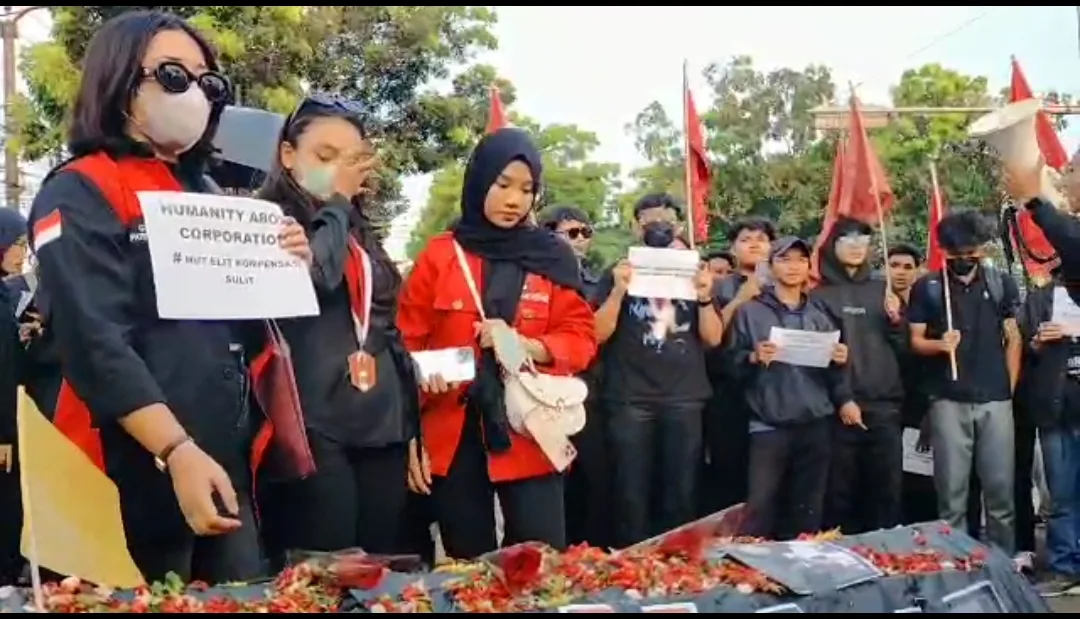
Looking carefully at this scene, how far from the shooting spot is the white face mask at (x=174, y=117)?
267cm

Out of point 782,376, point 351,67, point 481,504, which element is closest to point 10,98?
point 351,67

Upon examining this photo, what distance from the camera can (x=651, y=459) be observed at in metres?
5.88

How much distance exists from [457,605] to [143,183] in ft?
3.40

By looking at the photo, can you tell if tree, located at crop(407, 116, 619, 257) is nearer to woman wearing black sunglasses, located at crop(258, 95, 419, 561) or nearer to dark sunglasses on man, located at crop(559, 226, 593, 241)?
dark sunglasses on man, located at crop(559, 226, 593, 241)

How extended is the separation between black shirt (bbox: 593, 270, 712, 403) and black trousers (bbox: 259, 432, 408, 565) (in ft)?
7.56

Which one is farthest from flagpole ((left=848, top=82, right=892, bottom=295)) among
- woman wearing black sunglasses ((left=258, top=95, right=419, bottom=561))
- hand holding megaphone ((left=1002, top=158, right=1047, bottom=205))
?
woman wearing black sunglasses ((left=258, top=95, right=419, bottom=561))

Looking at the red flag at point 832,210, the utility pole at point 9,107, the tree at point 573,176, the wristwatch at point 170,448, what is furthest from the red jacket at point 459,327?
the tree at point 573,176

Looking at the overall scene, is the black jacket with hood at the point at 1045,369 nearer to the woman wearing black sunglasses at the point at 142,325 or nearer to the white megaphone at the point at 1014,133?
the white megaphone at the point at 1014,133

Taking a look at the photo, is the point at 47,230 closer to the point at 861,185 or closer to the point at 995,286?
the point at 995,286

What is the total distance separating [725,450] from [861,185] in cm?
179

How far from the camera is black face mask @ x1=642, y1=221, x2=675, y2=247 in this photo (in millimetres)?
6012

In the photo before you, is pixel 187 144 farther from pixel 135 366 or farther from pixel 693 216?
pixel 693 216

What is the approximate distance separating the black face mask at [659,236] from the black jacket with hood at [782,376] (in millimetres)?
457

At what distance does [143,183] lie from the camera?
266cm
